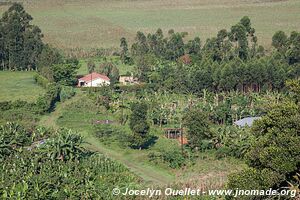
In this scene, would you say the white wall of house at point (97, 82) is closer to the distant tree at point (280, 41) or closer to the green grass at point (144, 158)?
the green grass at point (144, 158)

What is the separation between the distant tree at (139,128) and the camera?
32.8 m

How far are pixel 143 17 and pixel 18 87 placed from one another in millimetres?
48992

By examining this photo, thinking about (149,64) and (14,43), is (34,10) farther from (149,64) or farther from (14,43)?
(149,64)

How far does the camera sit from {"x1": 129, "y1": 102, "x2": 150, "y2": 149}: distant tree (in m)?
32.8

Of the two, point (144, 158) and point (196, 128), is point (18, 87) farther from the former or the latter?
point (196, 128)

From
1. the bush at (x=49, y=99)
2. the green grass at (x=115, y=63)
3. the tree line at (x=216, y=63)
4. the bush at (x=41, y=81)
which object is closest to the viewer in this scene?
the bush at (x=49, y=99)

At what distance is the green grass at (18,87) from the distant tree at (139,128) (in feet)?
47.0

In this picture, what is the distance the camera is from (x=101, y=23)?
90.3 m

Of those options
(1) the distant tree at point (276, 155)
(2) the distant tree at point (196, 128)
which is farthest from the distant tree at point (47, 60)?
(1) the distant tree at point (276, 155)

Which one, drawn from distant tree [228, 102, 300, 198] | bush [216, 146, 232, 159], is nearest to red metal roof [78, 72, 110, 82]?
bush [216, 146, 232, 159]

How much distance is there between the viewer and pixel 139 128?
Answer: 32.6m

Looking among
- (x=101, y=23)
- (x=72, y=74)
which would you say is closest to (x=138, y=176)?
(x=72, y=74)

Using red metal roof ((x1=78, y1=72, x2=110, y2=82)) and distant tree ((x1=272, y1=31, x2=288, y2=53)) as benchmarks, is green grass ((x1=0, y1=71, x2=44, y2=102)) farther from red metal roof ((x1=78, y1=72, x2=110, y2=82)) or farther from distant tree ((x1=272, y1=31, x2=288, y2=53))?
distant tree ((x1=272, y1=31, x2=288, y2=53))

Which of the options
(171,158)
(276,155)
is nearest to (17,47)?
(171,158)
